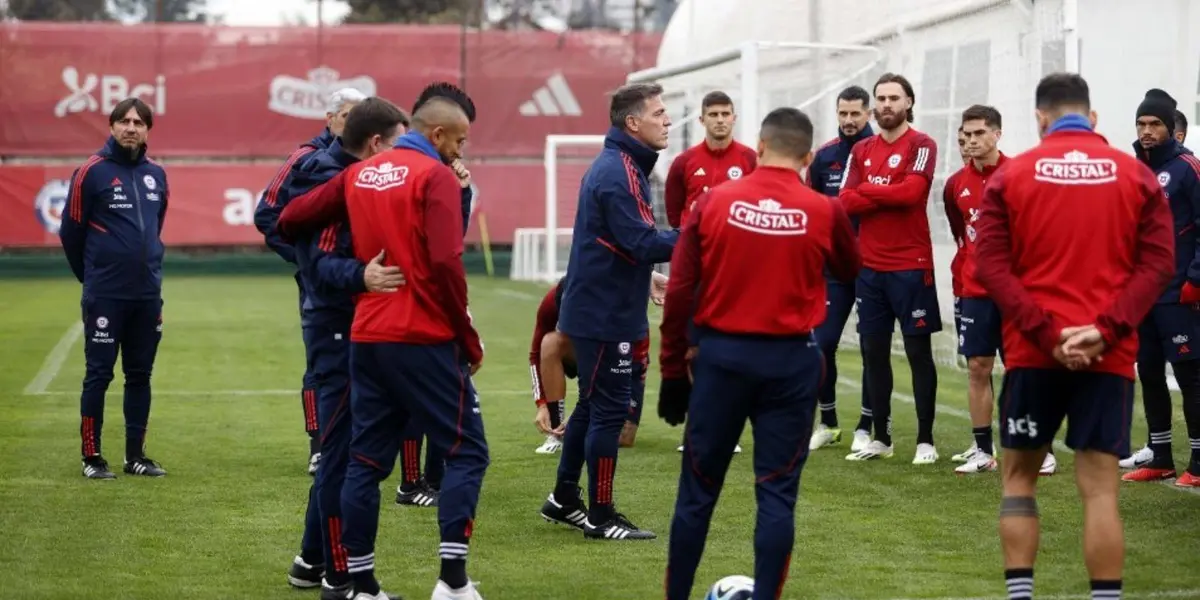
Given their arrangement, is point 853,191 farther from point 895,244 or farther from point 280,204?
point 280,204

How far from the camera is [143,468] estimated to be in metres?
9.45

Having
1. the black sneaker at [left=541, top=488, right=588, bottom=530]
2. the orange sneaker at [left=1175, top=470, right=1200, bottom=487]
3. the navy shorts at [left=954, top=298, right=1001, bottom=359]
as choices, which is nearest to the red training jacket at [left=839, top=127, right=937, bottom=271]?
the navy shorts at [left=954, top=298, right=1001, bottom=359]

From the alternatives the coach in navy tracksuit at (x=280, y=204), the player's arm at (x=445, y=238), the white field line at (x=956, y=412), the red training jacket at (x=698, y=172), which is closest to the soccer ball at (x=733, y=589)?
the player's arm at (x=445, y=238)

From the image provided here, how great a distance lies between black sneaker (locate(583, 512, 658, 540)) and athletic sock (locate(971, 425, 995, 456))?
2593mm

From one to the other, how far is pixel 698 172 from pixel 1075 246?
15.2 ft

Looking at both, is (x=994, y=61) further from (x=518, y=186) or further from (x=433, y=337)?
(x=518, y=186)

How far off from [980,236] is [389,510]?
3730 millimetres

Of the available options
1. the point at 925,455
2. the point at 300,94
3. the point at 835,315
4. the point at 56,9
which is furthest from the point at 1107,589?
the point at 56,9

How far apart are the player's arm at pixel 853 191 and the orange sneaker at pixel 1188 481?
7.25ft

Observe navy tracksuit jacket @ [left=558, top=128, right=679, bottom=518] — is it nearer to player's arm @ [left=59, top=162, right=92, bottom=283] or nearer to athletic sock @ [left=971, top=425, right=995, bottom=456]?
athletic sock @ [left=971, top=425, right=995, bottom=456]

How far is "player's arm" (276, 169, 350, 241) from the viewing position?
6086mm

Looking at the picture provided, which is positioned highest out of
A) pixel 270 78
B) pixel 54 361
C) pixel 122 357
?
pixel 270 78

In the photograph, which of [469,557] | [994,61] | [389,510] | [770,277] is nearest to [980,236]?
[770,277]

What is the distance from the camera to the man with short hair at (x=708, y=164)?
9867mm
